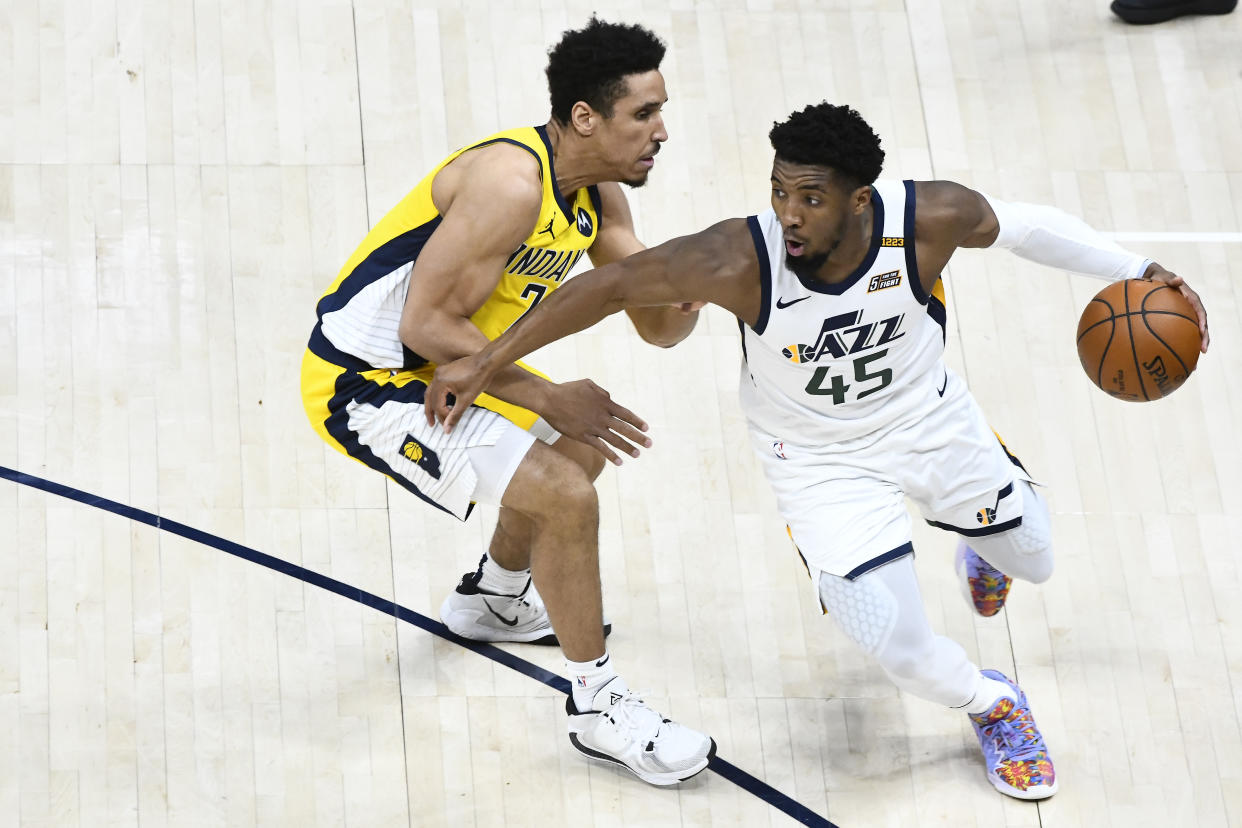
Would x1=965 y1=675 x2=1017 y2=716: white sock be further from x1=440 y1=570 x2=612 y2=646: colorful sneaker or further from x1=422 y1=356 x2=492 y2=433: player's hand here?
x1=422 y1=356 x2=492 y2=433: player's hand

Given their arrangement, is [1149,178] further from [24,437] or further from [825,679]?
[24,437]

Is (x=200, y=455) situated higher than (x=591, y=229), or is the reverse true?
(x=591, y=229)

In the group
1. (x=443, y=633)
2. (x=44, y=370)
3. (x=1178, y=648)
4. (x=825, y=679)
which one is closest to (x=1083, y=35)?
(x=1178, y=648)

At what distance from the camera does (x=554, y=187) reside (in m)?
4.39

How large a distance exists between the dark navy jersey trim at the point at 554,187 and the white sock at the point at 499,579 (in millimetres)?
1174

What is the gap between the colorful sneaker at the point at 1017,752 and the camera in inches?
185

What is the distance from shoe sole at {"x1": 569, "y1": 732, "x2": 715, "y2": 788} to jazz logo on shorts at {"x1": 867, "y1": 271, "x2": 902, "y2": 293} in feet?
4.86

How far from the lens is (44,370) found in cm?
557

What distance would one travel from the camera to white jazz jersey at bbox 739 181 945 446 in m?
4.16

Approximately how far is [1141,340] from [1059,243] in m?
0.36

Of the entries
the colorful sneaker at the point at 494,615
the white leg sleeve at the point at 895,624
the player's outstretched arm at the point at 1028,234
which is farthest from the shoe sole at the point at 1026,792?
the player's outstretched arm at the point at 1028,234

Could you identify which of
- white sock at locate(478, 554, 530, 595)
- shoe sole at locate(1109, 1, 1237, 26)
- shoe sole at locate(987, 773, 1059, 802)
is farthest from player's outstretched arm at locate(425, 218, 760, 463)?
shoe sole at locate(1109, 1, 1237, 26)

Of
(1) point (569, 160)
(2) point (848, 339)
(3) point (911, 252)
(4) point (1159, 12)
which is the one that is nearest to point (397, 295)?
(1) point (569, 160)

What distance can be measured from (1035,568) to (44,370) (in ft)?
11.5
